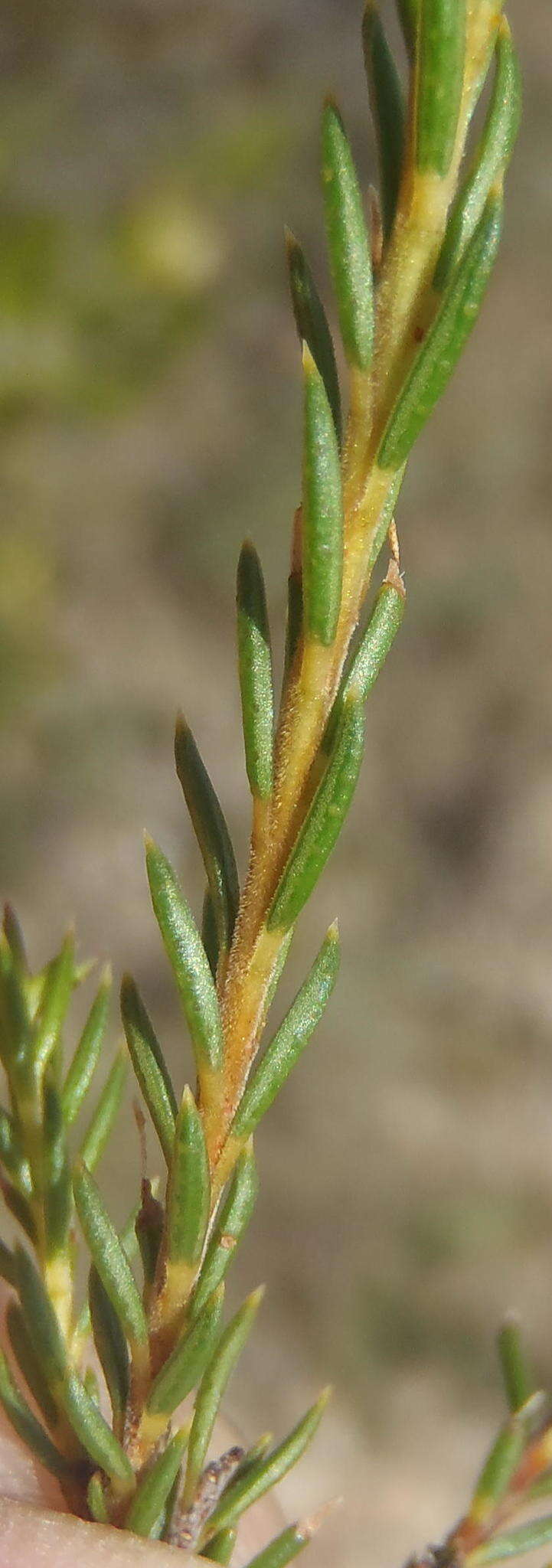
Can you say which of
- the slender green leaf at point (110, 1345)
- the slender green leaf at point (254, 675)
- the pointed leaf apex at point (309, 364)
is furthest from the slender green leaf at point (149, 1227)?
the pointed leaf apex at point (309, 364)

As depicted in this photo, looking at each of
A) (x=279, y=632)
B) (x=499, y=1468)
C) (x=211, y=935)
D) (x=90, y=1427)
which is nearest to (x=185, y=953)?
(x=211, y=935)

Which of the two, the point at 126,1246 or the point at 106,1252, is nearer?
the point at 106,1252

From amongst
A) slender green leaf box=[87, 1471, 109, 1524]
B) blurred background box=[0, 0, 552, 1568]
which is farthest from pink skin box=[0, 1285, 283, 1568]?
blurred background box=[0, 0, 552, 1568]

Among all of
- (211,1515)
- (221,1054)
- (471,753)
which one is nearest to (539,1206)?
(471,753)

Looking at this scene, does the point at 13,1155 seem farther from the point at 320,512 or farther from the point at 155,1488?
the point at 320,512

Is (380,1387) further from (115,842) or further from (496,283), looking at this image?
(496,283)

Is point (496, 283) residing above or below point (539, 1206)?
above
